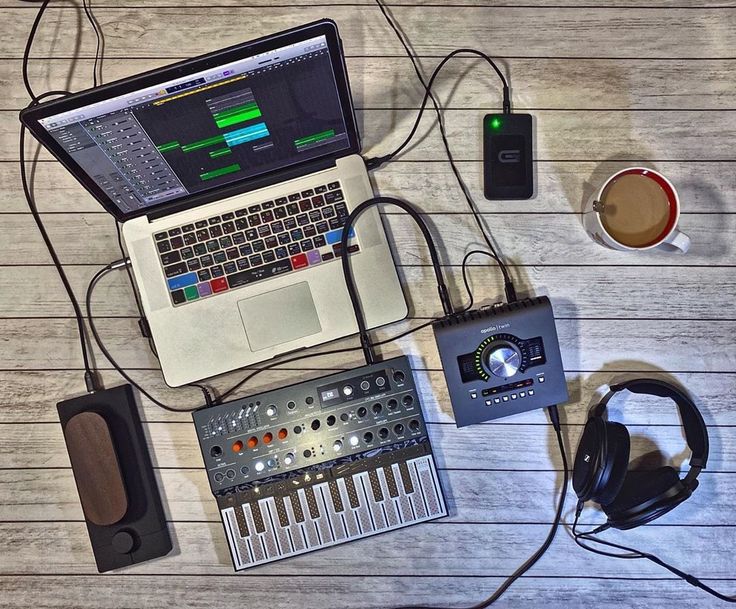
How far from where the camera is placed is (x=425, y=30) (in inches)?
45.4

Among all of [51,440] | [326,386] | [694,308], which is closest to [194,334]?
[326,386]

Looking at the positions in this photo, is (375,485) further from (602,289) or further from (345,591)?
(602,289)

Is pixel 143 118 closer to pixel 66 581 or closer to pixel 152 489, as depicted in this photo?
pixel 152 489

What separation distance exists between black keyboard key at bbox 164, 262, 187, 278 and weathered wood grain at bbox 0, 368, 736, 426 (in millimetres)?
208

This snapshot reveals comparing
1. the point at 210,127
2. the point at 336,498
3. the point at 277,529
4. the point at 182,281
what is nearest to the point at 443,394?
the point at 336,498

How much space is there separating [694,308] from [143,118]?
100cm

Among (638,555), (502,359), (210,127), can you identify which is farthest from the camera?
(638,555)

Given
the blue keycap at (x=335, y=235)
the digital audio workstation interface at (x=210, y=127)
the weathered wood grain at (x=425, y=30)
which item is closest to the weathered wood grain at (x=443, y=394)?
the blue keycap at (x=335, y=235)

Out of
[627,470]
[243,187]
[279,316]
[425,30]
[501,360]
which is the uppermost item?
[425,30]

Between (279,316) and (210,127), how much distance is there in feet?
1.14

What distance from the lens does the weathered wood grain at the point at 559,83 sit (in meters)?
1.14

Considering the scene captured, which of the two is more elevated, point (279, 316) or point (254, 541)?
point (279, 316)

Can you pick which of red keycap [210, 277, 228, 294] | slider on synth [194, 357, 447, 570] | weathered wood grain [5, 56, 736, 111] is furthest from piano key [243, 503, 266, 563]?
weathered wood grain [5, 56, 736, 111]

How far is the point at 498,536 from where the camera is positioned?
1131 mm
